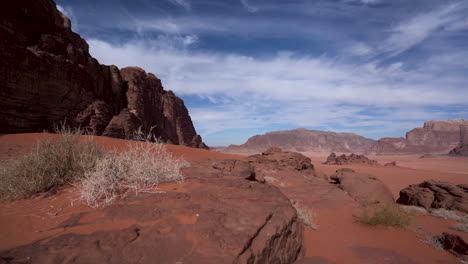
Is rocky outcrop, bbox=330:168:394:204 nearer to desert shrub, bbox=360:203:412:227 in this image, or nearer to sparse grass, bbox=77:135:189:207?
desert shrub, bbox=360:203:412:227

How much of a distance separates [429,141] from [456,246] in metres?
84.6

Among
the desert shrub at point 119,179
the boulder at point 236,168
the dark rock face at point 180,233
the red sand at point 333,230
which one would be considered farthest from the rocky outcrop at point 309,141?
the dark rock face at point 180,233

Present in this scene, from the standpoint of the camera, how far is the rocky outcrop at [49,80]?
37.3 ft

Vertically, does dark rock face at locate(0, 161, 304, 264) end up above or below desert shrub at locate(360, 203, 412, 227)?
above

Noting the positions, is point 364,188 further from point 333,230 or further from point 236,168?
point 236,168

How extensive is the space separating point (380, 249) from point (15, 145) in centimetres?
1059

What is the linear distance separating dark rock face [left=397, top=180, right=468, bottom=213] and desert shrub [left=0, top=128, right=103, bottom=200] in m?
9.27

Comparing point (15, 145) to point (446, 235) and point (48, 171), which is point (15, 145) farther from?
point (446, 235)

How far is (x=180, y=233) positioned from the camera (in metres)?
2.23

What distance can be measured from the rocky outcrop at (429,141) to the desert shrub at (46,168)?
2777 inches

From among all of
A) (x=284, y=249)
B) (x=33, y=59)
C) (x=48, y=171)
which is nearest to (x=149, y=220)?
(x=284, y=249)

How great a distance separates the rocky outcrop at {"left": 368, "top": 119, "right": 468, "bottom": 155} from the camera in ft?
204

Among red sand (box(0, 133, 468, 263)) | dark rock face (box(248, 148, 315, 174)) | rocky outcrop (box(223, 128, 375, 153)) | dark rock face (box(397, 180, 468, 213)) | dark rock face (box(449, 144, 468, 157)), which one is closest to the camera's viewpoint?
red sand (box(0, 133, 468, 263))

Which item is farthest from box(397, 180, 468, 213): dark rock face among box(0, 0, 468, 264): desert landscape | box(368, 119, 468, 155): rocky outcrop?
box(368, 119, 468, 155): rocky outcrop
